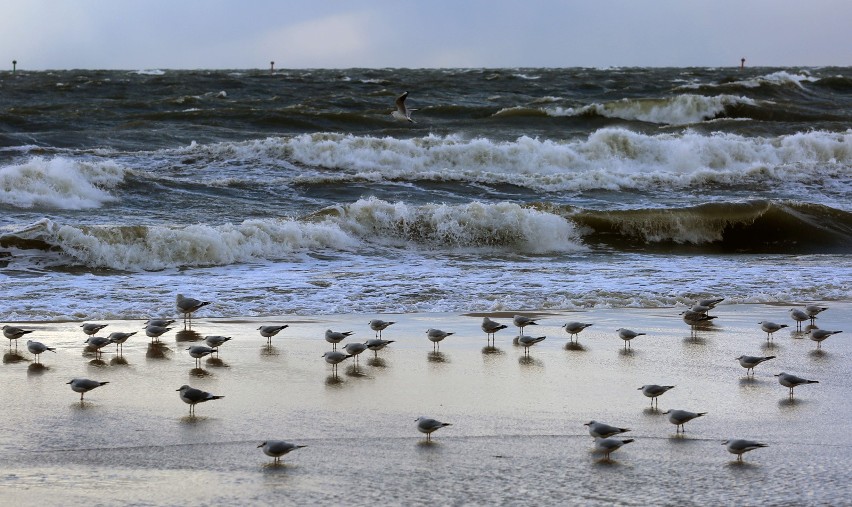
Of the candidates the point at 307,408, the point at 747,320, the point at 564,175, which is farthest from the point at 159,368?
the point at 564,175

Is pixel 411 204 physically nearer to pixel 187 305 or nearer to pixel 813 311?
pixel 187 305

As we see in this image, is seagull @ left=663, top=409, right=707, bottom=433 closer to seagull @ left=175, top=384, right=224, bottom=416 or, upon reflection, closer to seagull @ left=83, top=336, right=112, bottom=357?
seagull @ left=175, top=384, right=224, bottom=416

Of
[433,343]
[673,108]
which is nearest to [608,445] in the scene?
[433,343]

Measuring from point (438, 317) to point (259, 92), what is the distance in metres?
28.2

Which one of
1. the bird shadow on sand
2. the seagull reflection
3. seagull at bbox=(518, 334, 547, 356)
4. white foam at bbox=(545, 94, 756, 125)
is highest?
white foam at bbox=(545, 94, 756, 125)

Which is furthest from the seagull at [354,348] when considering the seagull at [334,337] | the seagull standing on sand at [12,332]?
the seagull standing on sand at [12,332]

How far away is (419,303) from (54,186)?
932 cm

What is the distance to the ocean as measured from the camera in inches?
210

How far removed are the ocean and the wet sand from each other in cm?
3

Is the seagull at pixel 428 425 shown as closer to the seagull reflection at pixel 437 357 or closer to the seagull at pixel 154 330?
the seagull reflection at pixel 437 357

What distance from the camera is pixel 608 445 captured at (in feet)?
18.2

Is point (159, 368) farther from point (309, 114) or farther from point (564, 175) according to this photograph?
point (309, 114)

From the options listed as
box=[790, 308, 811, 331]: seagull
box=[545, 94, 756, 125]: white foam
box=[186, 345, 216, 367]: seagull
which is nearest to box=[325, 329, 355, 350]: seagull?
box=[186, 345, 216, 367]: seagull

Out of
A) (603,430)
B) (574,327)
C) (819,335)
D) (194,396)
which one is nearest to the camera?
(603,430)
